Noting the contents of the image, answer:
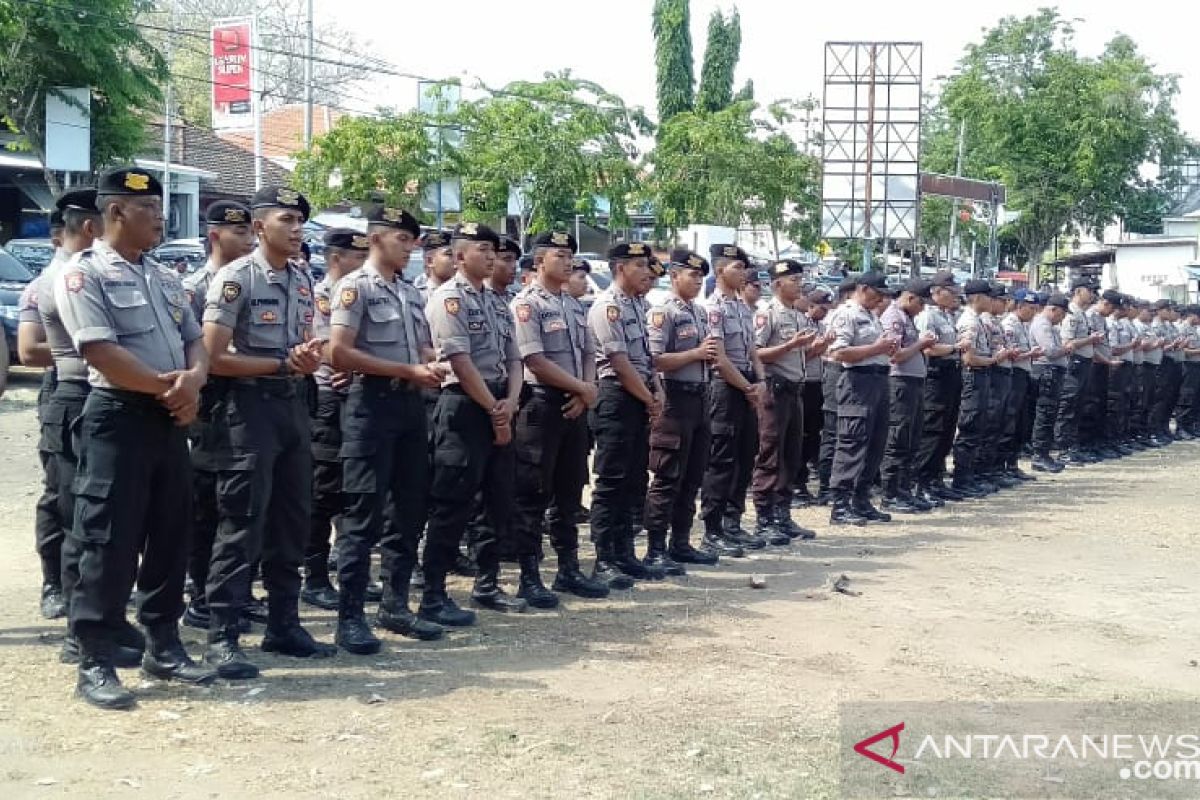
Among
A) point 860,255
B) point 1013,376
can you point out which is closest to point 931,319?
point 1013,376

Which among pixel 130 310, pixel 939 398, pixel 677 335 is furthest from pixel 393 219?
pixel 939 398

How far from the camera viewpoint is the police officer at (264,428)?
18.0ft

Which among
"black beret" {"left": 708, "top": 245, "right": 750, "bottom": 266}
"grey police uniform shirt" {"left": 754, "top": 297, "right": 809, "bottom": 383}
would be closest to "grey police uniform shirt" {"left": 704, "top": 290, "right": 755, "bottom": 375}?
"black beret" {"left": 708, "top": 245, "right": 750, "bottom": 266}

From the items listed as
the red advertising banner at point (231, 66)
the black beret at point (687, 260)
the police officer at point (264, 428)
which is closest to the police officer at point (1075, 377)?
the black beret at point (687, 260)

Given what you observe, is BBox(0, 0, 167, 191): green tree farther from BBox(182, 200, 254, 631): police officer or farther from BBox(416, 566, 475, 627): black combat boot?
BBox(416, 566, 475, 627): black combat boot

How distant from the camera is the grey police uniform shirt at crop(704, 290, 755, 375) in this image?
8789mm

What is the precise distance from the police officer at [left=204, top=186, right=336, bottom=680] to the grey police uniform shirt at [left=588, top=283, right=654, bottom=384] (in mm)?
2179

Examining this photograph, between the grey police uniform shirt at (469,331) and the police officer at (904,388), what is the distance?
4.97m

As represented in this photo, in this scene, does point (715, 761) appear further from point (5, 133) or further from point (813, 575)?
point (5, 133)

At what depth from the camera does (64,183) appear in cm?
2414

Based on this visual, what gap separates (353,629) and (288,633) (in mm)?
292

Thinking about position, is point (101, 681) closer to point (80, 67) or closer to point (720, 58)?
point (80, 67)

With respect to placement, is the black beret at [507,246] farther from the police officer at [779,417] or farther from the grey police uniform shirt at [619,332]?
the police officer at [779,417]

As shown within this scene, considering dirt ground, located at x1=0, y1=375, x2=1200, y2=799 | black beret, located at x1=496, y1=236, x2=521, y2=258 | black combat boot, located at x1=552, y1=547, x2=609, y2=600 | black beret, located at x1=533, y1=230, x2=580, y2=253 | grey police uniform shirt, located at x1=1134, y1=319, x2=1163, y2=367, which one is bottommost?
dirt ground, located at x1=0, y1=375, x2=1200, y2=799
